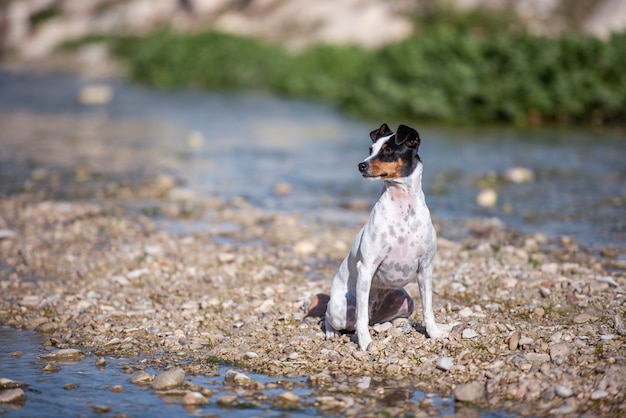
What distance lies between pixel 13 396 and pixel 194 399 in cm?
126

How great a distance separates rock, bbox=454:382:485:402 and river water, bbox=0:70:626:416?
0.41 ft

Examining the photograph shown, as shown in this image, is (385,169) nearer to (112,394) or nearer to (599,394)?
(599,394)

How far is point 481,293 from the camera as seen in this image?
791cm

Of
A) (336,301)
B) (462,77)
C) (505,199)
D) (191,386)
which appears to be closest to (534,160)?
(505,199)

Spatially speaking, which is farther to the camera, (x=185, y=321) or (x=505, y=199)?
(x=505, y=199)

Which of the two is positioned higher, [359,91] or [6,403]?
[359,91]

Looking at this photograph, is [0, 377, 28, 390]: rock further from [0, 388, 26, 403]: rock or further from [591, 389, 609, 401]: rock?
[591, 389, 609, 401]: rock

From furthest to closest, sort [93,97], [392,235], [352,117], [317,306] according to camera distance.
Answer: [93,97]
[352,117]
[317,306]
[392,235]

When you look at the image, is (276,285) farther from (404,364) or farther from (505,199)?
(505,199)

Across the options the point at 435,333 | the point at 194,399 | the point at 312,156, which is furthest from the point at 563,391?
the point at 312,156

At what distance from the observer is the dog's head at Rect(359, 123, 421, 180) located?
6227mm

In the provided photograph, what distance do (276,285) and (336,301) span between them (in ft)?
5.65

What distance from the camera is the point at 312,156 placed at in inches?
650

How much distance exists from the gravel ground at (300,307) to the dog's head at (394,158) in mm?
1382
